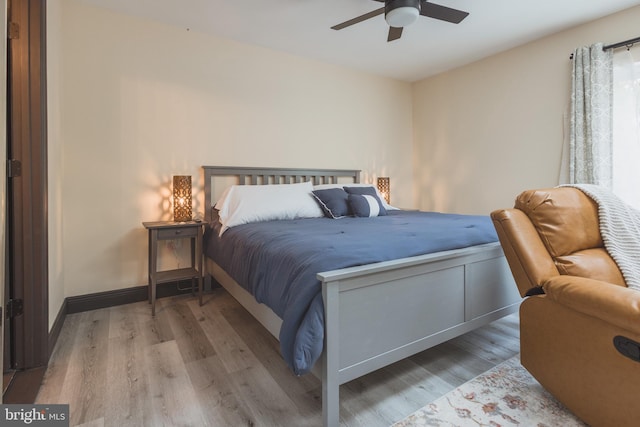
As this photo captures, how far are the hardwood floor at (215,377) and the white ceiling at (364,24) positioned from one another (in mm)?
2591

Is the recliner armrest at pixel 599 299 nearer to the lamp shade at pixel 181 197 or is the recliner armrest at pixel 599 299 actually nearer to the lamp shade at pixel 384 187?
the lamp shade at pixel 181 197

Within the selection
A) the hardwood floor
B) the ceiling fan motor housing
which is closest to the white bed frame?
the hardwood floor

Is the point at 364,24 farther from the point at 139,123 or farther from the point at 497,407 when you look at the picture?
the point at 497,407

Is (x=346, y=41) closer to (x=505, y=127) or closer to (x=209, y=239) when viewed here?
(x=505, y=127)

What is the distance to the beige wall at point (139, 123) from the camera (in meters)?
2.57

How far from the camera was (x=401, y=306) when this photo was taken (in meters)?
1.54

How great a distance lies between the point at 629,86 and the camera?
8.91 ft

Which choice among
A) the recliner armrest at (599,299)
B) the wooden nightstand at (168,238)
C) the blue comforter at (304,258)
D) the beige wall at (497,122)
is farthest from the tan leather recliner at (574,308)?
the wooden nightstand at (168,238)

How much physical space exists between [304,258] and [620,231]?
1.59 meters

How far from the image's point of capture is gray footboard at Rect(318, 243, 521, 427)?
4.27 ft

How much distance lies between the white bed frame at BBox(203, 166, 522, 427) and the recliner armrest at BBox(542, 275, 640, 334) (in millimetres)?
484

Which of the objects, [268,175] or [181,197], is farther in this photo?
[268,175]

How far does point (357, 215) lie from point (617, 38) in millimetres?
2778

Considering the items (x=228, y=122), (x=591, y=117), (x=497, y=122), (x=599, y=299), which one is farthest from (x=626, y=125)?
(x=228, y=122)
